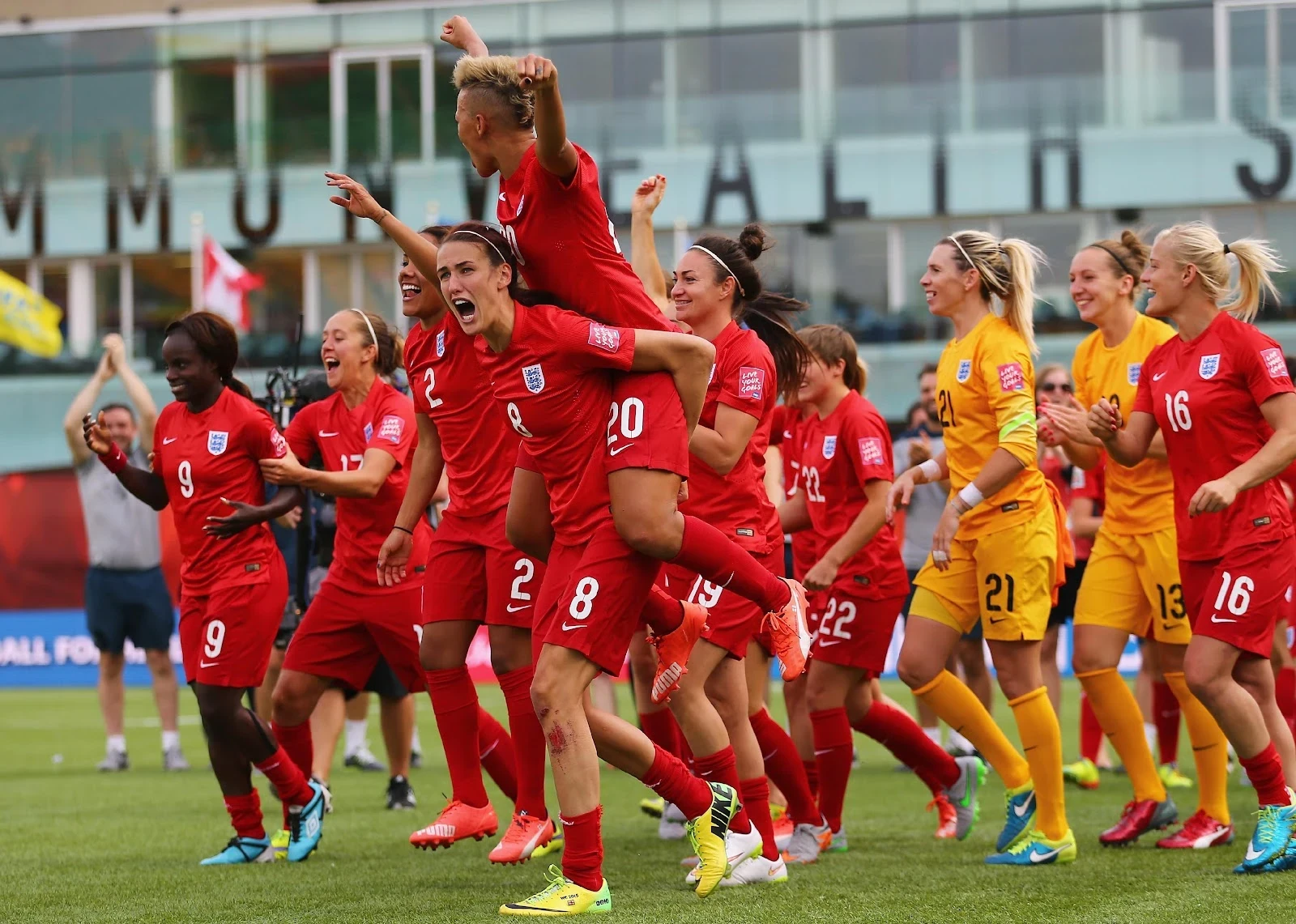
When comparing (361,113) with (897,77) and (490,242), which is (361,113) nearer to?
(897,77)

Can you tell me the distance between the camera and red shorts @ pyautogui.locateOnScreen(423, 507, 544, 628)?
6512mm

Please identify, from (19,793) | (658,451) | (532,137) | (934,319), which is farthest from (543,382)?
(934,319)

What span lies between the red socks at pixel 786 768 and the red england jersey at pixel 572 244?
2.12 metres

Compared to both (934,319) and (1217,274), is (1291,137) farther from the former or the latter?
(1217,274)

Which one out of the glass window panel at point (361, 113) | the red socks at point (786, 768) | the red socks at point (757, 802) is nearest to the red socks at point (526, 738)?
the red socks at point (757, 802)

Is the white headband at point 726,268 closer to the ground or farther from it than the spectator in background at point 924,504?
farther from it

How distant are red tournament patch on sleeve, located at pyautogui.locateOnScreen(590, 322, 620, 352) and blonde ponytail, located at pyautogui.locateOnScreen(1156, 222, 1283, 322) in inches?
101

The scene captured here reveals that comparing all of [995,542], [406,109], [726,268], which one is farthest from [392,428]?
[406,109]

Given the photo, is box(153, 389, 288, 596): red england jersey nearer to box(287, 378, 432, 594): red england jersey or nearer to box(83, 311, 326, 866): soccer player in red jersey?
box(83, 311, 326, 866): soccer player in red jersey

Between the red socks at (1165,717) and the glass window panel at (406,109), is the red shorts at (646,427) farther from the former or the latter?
the glass window panel at (406,109)

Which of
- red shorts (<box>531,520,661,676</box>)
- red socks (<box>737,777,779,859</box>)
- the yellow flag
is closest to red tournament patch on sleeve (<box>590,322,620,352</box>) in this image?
red shorts (<box>531,520,661,676</box>)

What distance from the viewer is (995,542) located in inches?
270

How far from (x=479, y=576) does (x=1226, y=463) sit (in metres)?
2.92

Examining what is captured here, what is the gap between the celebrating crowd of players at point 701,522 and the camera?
5.52m
